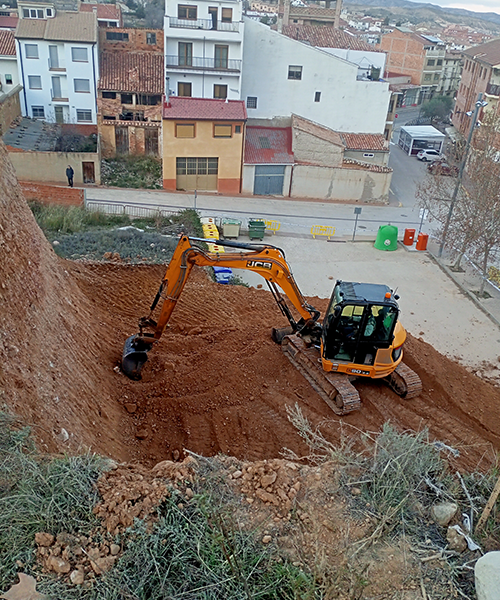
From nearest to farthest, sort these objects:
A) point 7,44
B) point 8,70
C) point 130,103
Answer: point 130,103 < point 8,70 < point 7,44

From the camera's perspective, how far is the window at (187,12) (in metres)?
34.2

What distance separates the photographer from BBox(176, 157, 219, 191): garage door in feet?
100.0

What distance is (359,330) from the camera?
10.3m

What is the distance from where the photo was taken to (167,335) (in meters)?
12.6

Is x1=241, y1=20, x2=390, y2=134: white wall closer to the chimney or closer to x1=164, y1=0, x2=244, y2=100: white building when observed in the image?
x1=164, y1=0, x2=244, y2=100: white building

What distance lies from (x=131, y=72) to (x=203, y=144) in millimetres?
10879

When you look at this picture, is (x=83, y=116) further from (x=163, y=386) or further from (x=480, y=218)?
(x=163, y=386)

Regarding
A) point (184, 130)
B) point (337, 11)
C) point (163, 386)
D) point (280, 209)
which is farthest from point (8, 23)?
point (163, 386)

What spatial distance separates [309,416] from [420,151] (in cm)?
4006

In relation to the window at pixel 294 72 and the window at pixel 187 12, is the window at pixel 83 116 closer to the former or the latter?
the window at pixel 187 12

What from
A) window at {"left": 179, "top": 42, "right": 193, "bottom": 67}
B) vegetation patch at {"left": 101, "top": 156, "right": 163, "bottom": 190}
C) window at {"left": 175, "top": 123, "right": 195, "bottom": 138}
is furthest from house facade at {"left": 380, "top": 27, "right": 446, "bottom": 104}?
window at {"left": 175, "top": 123, "right": 195, "bottom": 138}

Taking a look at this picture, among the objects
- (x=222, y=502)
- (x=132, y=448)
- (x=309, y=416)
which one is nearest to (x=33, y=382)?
(x=132, y=448)

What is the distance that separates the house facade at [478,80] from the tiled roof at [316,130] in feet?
36.7

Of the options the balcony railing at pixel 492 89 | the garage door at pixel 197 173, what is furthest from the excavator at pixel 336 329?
the balcony railing at pixel 492 89
